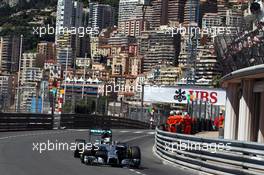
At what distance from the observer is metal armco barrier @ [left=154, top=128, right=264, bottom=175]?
15008mm

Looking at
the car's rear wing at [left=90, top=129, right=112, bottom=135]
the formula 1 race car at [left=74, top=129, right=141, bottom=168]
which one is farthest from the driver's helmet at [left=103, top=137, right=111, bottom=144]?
the car's rear wing at [left=90, top=129, right=112, bottom=135]

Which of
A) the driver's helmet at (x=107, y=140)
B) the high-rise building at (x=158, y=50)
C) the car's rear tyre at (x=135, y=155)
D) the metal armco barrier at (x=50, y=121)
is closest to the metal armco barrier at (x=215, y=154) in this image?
the car's rear tyre at (x=135, y=155)

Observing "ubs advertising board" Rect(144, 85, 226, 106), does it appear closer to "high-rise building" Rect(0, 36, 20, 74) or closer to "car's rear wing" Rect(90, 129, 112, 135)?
"car's rear wing" Rect(90, 129, 112, 135)

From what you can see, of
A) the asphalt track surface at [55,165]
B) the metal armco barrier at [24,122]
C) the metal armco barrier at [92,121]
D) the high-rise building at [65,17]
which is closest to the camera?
the asphalt track surface at [55,165]

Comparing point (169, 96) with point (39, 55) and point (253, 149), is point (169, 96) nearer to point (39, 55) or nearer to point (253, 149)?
point (253, 149)

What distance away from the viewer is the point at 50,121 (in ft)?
135

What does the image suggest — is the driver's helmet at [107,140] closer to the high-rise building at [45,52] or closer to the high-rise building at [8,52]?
the high-rise building at [8,52]

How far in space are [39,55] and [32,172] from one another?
5431 inches

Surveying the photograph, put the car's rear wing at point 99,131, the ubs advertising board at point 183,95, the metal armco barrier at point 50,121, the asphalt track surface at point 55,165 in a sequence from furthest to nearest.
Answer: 1. the ubs advertising board at point 183,95
2. the metal armco barrier at point 50,121
3. the car's rear wing at point 99,131
4. the asphalt track surface at point 55,165

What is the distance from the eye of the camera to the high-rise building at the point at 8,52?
140 meters

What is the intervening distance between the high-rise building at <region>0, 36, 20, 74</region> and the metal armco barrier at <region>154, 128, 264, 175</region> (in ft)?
389

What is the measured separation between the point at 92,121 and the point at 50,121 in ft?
23.4

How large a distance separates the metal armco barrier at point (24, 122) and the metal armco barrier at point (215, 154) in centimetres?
1454

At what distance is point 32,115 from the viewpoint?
127 ft
